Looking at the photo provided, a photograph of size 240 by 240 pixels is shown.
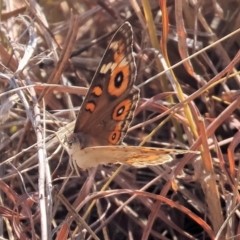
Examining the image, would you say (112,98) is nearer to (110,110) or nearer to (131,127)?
(110,110)

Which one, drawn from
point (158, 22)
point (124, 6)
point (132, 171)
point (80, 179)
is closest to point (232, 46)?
point (158, 22)

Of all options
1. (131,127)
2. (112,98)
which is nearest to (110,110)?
(112,98)

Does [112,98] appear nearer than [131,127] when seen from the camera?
Yes

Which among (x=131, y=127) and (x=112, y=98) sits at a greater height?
(x=112, y=98)

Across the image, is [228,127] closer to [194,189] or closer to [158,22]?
[194,189]
